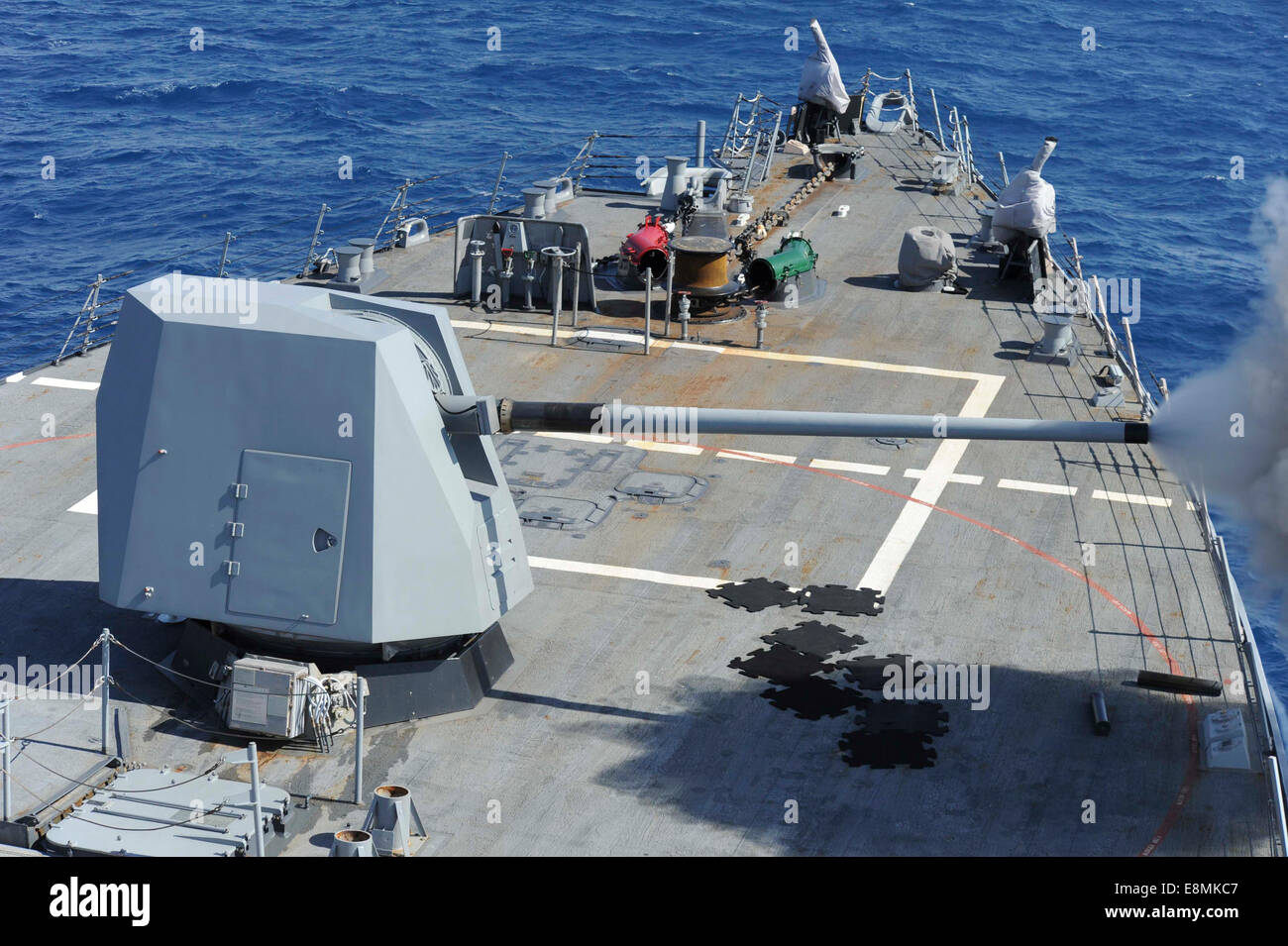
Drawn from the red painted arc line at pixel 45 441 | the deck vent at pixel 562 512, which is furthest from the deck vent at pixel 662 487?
the red painted arc line at pixel 45 441

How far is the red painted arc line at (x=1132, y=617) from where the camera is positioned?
1417 cm

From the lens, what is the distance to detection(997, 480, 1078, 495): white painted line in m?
21.2

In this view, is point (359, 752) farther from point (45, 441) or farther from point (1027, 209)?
point (1027, 209)

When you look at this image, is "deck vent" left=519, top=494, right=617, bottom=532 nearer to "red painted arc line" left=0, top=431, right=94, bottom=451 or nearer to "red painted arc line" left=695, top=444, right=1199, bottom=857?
"red painted arc line" left=695, top=444, right=1199, bottom=857

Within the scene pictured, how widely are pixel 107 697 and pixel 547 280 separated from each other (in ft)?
48.5

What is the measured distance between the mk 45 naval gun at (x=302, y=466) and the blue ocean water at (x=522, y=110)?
1820cm

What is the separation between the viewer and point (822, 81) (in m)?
38.4

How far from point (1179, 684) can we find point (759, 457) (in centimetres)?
754

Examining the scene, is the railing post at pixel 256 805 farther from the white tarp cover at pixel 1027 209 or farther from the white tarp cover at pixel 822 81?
the white tarp cover at pixel 822 81

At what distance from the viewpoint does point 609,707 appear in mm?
15812

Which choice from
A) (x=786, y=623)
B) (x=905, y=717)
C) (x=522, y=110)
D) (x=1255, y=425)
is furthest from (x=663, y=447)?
(x=522, y=110)

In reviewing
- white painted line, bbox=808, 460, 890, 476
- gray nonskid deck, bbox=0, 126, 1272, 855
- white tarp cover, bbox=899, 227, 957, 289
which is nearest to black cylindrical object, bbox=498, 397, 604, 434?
gray nonskid deck, bbox=0, 126, 1272, 855

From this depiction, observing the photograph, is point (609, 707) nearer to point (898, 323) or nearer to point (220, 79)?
point (898, 323)

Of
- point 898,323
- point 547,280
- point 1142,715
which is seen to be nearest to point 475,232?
point 547,280
